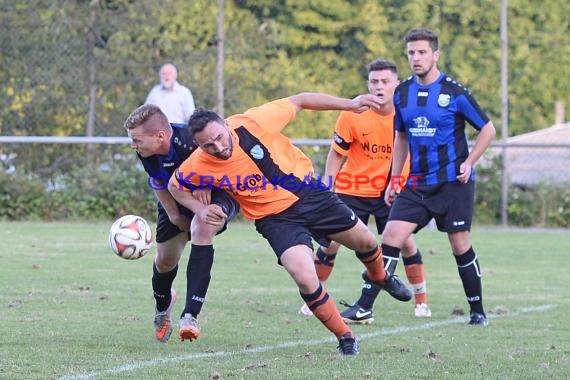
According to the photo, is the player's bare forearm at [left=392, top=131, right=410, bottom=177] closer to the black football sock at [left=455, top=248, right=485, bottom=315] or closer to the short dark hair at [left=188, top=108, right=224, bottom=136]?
the black football sock at [left=455, top=248, right=485, bottom=315]

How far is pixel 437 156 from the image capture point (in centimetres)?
789

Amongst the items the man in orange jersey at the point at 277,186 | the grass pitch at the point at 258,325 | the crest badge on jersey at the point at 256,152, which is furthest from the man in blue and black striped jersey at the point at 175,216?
the crest badge on jersey at the point at 256,152

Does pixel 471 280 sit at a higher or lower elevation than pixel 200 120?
lower

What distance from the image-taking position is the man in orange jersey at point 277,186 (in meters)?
6.30

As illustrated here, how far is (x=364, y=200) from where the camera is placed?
29.0ft

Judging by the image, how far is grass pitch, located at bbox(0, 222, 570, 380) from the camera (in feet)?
19.4

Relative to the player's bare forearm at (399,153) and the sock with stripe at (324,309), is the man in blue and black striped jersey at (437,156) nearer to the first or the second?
the player's bare forearm at (399,153)

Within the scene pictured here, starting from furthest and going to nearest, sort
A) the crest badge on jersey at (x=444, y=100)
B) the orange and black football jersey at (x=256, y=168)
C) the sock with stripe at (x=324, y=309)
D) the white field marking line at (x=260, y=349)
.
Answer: the crest badge on jersey at (x=444, y=100), the orange and black football jersey at (x=256, y=168), the sock with stripe at (x=324, y=309), the white field marking line at (x=260, y=349)

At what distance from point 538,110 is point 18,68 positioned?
9073 millimetres

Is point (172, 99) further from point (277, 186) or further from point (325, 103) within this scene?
point (277, 186)

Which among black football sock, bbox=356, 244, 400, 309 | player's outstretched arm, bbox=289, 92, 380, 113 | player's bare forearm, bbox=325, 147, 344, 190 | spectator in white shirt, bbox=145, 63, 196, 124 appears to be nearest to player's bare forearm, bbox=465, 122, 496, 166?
black football sock, bbox=356, 244, 400, 309

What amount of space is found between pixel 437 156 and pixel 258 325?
167cm

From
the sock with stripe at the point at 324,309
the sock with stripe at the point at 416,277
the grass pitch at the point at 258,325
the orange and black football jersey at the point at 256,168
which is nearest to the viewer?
the grass pitch at the point at 258,325

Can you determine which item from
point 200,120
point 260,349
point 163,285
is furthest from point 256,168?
point 163,285
